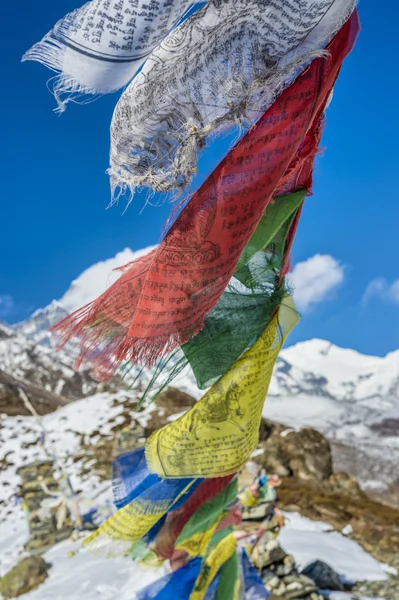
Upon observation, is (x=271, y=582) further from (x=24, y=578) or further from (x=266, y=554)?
(x=24, y=578)

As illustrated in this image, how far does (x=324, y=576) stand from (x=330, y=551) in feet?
5.85

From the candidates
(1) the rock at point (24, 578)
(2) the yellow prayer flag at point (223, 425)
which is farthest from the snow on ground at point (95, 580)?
(2) the yellow prayer flag at point (223, 425)

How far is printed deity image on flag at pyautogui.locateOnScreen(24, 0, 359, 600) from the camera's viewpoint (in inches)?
60.5

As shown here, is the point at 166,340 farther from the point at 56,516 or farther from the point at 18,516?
the point at 18,516

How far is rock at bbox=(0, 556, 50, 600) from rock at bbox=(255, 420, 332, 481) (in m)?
7.38

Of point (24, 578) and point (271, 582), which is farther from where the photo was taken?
point (24, 578)

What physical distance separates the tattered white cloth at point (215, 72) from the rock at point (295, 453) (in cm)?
1303

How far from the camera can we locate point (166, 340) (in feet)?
6.25

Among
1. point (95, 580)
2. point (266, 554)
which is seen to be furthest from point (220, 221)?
point (266, 554)

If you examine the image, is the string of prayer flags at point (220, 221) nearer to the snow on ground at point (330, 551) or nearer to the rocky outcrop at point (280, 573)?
the rocky outcrop at point (280, 573)

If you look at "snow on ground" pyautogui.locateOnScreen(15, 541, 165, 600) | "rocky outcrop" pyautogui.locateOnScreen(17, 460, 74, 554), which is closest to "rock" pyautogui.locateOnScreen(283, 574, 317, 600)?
"snow on ground" pyautogui.locateOnScreen(15, 541, 165, 600)

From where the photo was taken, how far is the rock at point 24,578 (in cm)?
704

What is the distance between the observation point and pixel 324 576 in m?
6.99

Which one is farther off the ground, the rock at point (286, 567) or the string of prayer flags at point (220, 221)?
the string of prayer flags at point (220, 221)
